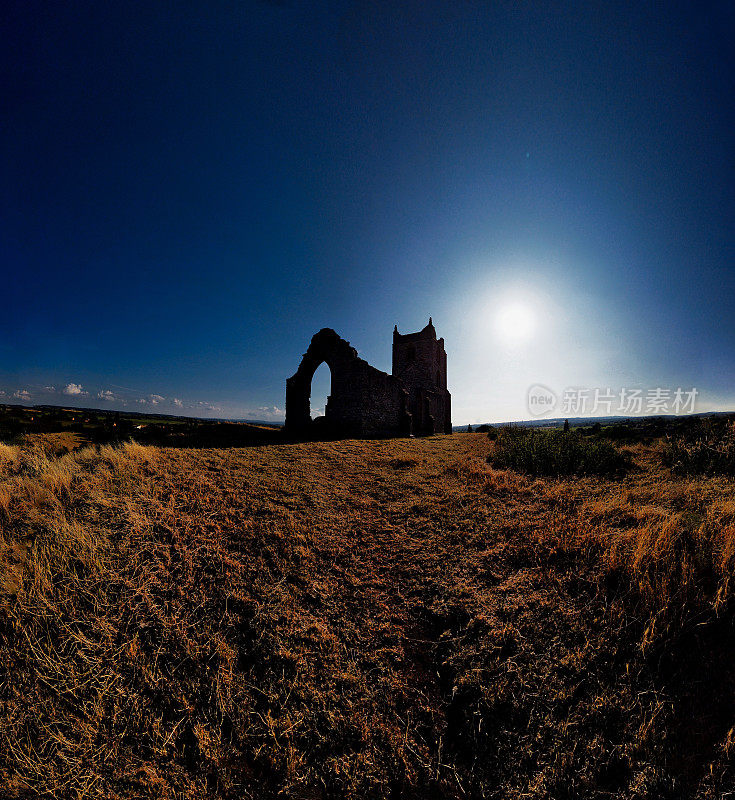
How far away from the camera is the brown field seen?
5.22 ft

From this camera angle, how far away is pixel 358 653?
2.25m

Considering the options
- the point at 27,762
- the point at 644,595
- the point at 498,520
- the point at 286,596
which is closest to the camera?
the point at 27,762

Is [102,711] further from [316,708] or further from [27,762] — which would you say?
[316,708]

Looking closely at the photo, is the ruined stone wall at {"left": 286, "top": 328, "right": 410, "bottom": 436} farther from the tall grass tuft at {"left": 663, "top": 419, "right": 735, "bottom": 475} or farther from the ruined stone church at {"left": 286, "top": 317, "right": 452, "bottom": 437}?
the tall grass tuft at {"left": 663, "top": 419, "right": 735, "bottom": 475}

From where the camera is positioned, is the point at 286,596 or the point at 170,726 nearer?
the point at 170,726

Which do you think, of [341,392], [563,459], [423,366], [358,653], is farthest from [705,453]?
[423,366]

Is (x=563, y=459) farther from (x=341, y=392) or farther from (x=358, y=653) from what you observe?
(x=341, y=392)

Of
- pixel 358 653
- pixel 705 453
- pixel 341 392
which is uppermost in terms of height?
pixel 341 392

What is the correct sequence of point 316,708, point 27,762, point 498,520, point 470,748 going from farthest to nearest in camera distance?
point 498,520, point 316,708, point 470,748, point 27,762

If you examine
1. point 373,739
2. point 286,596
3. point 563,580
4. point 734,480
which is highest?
point 734,480

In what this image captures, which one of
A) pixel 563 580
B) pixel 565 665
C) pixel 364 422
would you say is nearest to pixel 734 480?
pixel 563 580

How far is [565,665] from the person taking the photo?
6.50 feet

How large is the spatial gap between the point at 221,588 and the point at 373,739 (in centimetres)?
171

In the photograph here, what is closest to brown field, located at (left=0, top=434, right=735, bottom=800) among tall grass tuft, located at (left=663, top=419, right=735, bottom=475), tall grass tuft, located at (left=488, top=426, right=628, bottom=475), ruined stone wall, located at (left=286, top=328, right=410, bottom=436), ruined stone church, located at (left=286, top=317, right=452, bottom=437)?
tall grass tuft, located at (left=663, top=419, right=735, bottom=475)
